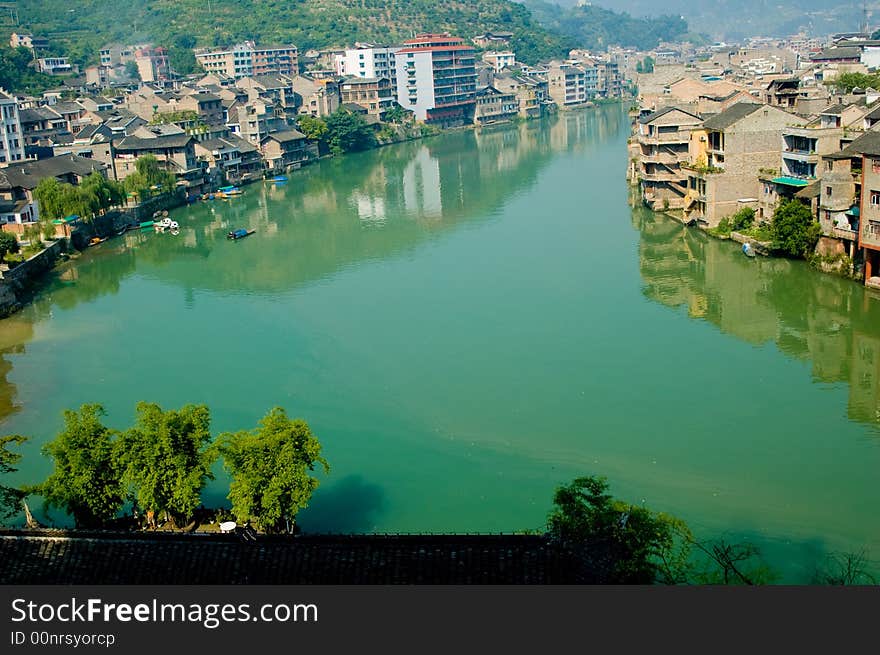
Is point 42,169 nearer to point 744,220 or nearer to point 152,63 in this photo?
point 744,220

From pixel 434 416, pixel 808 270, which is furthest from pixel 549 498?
pixel 808 270

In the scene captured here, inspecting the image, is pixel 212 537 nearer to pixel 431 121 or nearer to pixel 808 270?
pixel 808 270

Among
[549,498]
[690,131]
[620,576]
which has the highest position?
[690,131]

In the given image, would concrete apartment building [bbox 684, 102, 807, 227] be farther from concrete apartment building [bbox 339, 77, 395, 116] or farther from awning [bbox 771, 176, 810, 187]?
concrete apartment building [bbox 339, 77, 395, 116]

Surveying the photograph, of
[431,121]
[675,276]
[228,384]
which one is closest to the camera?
[228,384]

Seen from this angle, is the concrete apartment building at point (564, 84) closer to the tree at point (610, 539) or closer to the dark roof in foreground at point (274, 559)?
the tree at point (610, 539)

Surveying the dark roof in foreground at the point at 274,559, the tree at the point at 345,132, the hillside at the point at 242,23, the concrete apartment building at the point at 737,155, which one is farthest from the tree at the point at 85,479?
the hillside at the point at 242,23
